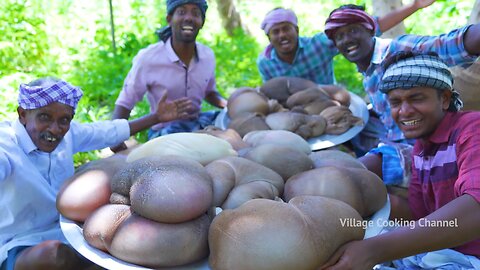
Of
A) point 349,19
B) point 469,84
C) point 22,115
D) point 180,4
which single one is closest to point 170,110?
point 180,4

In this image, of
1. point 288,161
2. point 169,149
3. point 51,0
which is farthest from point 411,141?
point 51,0

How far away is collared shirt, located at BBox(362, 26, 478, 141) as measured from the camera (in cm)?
242

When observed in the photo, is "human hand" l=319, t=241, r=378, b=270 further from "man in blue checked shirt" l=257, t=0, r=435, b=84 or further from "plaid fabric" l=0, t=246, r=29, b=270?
"man in blue checked shirt" l=257, t=0, r=435, b=84

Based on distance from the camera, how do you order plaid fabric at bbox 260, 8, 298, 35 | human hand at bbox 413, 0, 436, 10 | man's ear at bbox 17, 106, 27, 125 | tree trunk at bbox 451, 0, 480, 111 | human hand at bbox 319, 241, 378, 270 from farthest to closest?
plaid fabric at bbox 260, 8, 298, 35
human hand at bbox 413, 0, 436, 10
tree trunk at bbox 451, 0, 480, 111
man's ear at bbox 17, 106, 27, 125
human hand at bbox 319, 241, 378, 270

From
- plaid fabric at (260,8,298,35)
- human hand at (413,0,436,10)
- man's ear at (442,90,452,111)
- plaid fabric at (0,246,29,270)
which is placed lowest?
plaid fabric at (0,246,29,270)

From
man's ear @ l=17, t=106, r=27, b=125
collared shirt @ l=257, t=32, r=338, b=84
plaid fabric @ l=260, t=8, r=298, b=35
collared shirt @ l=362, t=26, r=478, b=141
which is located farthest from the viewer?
collared shirt @ l=257, t=32, r=338, b=84

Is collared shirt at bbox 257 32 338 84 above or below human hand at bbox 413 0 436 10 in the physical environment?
below

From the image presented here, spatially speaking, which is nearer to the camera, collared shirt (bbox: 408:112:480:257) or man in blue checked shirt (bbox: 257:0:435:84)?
collared shirt (bbox: 408:112:480:257)

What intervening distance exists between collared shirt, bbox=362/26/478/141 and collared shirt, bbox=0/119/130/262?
6.09 ft

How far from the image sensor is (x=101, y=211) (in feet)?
5.97

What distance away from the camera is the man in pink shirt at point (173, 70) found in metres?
3.58

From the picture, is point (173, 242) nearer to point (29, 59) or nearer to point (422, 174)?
point (422, 174)

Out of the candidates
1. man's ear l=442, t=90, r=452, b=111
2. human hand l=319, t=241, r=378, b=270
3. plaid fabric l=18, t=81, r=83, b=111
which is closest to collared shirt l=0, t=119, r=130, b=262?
plaid fabric l=18, t=81, r=83, b=111

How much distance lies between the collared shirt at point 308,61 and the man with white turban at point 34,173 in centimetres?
221
